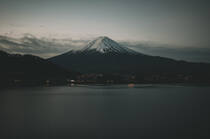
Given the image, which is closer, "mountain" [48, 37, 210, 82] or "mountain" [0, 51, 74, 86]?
"mountain" [0, 51, 74, 86]

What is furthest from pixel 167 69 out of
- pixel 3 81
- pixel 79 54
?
pixel 3 81

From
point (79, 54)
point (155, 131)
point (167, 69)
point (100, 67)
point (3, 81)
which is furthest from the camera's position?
point (79, 54)

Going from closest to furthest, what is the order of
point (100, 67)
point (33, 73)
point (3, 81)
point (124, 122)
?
point (124, 122), point (3, 81), point (33, 73), point (100, 67)

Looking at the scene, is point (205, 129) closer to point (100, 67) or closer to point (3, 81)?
point (3, 81)

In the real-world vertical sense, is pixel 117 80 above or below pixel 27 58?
below

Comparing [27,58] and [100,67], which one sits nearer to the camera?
[27,58]

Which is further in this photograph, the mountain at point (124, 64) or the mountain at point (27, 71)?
the mountain at point (124, 64)

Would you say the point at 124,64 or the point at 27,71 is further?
the point at 124,64
